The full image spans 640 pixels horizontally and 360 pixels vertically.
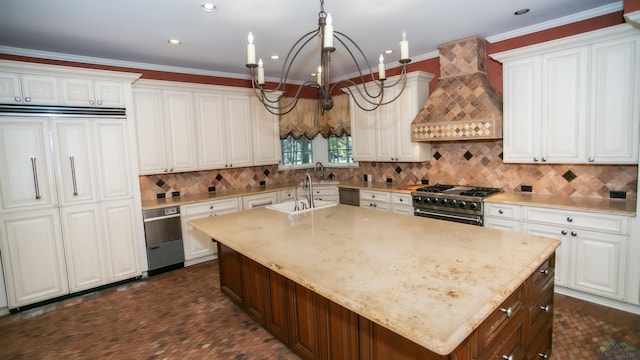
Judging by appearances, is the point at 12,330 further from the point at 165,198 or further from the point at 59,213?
the point at 165,198

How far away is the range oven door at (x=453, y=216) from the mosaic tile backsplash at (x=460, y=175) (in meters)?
0.69

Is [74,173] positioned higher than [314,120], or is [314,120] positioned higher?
[314,120]

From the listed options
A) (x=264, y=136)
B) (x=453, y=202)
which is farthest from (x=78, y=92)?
(x=453, y=202)

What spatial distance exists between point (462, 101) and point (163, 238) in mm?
3947

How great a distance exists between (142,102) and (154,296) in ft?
7.64

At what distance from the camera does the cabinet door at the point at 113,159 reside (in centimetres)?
367

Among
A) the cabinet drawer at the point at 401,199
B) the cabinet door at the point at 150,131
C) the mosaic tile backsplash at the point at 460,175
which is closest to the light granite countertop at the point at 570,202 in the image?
the mosaic tile backsplash at the point at 460,175

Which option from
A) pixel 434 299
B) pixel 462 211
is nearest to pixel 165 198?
pixel 462 211

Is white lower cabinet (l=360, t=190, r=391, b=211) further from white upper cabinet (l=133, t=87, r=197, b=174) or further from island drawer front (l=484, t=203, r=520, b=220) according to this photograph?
white upper cabinet (l=133, t=87, r=197, b=174)

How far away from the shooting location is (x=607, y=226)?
9.19ft

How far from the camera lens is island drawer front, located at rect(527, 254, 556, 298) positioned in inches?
73.2

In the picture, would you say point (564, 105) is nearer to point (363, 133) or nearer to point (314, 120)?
point (363, 133)

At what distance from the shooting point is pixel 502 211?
341 centimetres

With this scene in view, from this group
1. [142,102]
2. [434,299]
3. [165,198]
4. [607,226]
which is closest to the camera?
[434,299]
